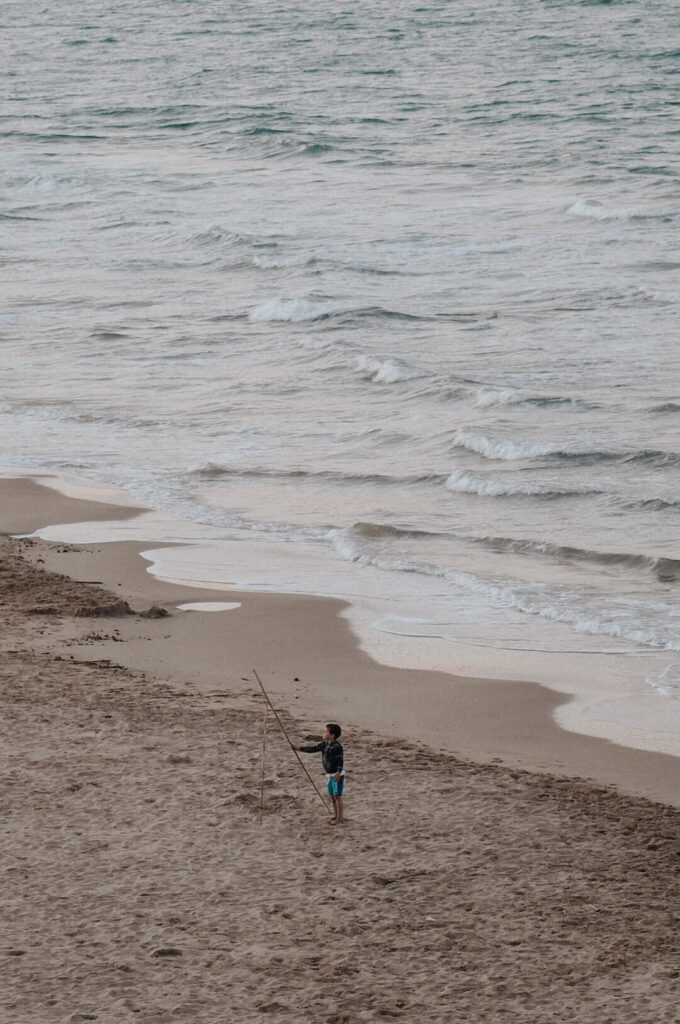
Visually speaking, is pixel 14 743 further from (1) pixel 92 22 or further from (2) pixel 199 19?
(1) pixel 92 22

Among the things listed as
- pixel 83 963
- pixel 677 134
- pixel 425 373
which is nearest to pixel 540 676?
pixel 83 963

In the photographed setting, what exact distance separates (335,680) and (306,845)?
104 inches

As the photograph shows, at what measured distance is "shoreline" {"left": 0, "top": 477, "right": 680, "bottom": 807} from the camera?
8.87m

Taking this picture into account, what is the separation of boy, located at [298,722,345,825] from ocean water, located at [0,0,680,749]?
7.80 ft

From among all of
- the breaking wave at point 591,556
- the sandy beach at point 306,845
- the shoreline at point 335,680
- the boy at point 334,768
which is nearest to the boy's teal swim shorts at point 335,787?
the boy at point 334,768

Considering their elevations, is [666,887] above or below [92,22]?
below

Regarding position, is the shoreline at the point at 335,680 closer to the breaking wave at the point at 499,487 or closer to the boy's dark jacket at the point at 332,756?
the boy's dark jacket at the point at 332,756

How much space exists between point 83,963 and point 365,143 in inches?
1542

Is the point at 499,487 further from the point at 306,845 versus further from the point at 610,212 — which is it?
the point at 610,212

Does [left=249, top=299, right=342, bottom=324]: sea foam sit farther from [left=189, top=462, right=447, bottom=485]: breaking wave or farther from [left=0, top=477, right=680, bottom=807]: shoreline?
[left=0, top=477, right=680, bottom=807]: shoreline

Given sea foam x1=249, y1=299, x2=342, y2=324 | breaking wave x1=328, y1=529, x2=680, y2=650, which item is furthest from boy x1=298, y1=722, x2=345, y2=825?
sea foam x1=249, y1=299, x2=342, y2=324

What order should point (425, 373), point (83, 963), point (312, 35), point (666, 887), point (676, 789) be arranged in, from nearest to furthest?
point (83, 963) < point (666, 887) < point (676, 789) < point (425, 373) < point (312, 35)

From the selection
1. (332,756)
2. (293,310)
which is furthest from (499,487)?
(293,310)

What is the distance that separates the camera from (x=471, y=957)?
21.3 ft
